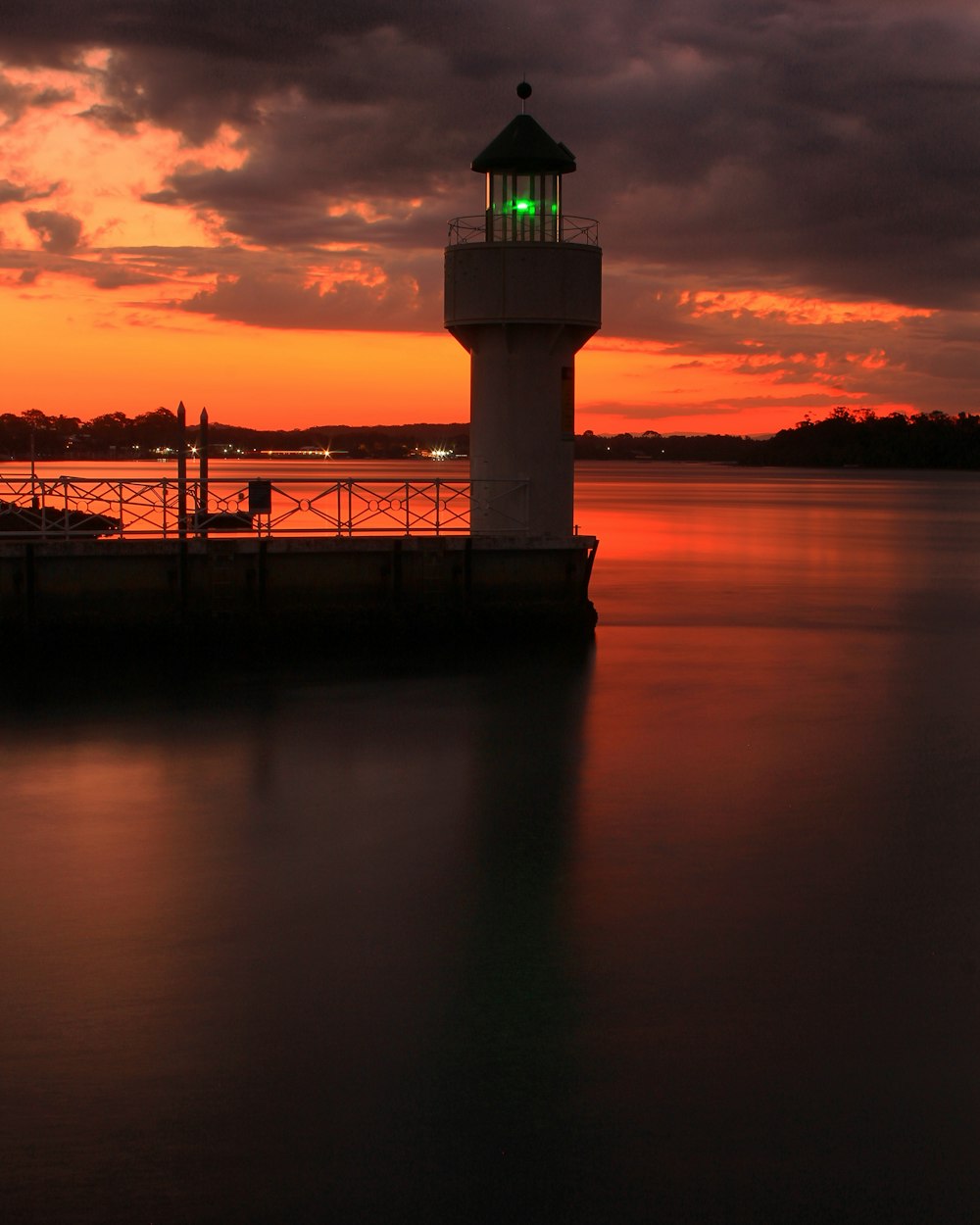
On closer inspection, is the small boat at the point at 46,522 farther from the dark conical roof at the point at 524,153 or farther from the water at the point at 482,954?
the dark conical roof at the point at 524,153

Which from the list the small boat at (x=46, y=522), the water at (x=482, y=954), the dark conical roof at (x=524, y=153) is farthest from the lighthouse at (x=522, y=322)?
the small boat at (x=46, y=522)

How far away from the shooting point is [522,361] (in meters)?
20.6

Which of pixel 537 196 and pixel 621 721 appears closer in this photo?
pixel 621 721

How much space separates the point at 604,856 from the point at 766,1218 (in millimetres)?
5345

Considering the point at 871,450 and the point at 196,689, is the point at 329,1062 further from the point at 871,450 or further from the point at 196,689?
the point at 871,450

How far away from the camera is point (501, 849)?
1141 cm

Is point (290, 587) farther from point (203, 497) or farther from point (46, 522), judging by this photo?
point (46, 522)

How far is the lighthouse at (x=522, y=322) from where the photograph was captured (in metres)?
20.2

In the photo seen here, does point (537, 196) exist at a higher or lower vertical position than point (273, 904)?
higher

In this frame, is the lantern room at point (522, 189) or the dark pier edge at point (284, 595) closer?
the dark pier edge at point (284, 595)

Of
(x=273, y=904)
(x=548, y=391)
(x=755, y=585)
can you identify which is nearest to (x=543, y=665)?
(x=548, y=391)

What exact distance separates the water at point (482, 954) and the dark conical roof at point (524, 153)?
299 inches

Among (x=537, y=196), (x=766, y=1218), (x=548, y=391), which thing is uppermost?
(x=537, y=196)

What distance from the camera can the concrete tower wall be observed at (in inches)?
794
